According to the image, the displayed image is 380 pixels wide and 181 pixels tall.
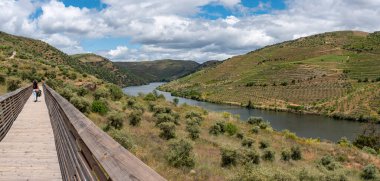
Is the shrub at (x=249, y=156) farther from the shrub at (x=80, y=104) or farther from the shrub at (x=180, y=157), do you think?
the shrub at (x=80, y=104)

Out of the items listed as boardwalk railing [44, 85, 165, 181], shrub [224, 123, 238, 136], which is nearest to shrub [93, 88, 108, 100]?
shrub [224, 123, 238, 136]

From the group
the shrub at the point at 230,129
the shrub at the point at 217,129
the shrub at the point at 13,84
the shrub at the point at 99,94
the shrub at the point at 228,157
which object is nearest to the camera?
the shrub at the point at 228,157

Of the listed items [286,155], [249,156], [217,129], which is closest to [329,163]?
[286,155]

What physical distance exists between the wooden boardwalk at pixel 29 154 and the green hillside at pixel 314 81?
278ft

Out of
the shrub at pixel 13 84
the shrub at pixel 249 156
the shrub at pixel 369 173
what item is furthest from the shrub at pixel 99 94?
the shrub at pixel 369 173

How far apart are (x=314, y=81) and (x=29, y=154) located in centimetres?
12954

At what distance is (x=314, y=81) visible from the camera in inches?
5059

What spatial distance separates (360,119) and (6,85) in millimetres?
77692

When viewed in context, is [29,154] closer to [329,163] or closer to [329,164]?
[329,164]

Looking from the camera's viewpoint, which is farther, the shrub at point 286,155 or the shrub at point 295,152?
the shrub at point 295,152

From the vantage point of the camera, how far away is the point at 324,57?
158 m

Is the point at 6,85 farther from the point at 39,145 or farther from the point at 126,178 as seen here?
the point at 126,178

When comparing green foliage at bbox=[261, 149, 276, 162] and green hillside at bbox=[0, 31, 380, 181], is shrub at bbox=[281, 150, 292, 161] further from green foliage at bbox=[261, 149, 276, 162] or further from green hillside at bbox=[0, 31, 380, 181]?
green foliage at bbox=[261, 149, 276, 162]

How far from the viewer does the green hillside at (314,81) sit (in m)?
97.8
